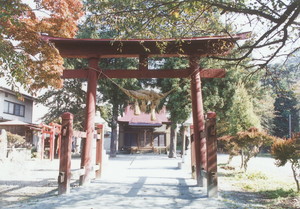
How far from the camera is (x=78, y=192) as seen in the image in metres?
5.70

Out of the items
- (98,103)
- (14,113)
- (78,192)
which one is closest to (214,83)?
(98,103)

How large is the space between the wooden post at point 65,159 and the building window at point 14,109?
21271 millimetres

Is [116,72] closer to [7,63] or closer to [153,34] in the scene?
[153,34]

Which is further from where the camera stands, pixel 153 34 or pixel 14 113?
pixel 14 113

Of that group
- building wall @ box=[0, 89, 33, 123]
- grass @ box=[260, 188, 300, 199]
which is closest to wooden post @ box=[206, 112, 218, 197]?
grass @ box=[260, 188, 300, 199]

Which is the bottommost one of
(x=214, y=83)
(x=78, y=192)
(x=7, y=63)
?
(x=78, y=192)

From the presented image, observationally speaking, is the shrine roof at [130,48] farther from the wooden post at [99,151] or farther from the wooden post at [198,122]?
the wooden post at [99,151]

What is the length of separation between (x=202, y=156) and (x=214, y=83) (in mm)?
11148

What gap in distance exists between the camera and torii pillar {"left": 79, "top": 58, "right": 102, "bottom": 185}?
6.65 metres

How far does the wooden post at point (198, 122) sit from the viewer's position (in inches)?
263

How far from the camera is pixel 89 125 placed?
692 cm

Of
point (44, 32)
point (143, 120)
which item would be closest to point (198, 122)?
point (44, 32)

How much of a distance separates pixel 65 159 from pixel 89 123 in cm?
145

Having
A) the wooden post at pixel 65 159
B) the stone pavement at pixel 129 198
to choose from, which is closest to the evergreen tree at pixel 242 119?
the stone pavement at pixel 129 198
